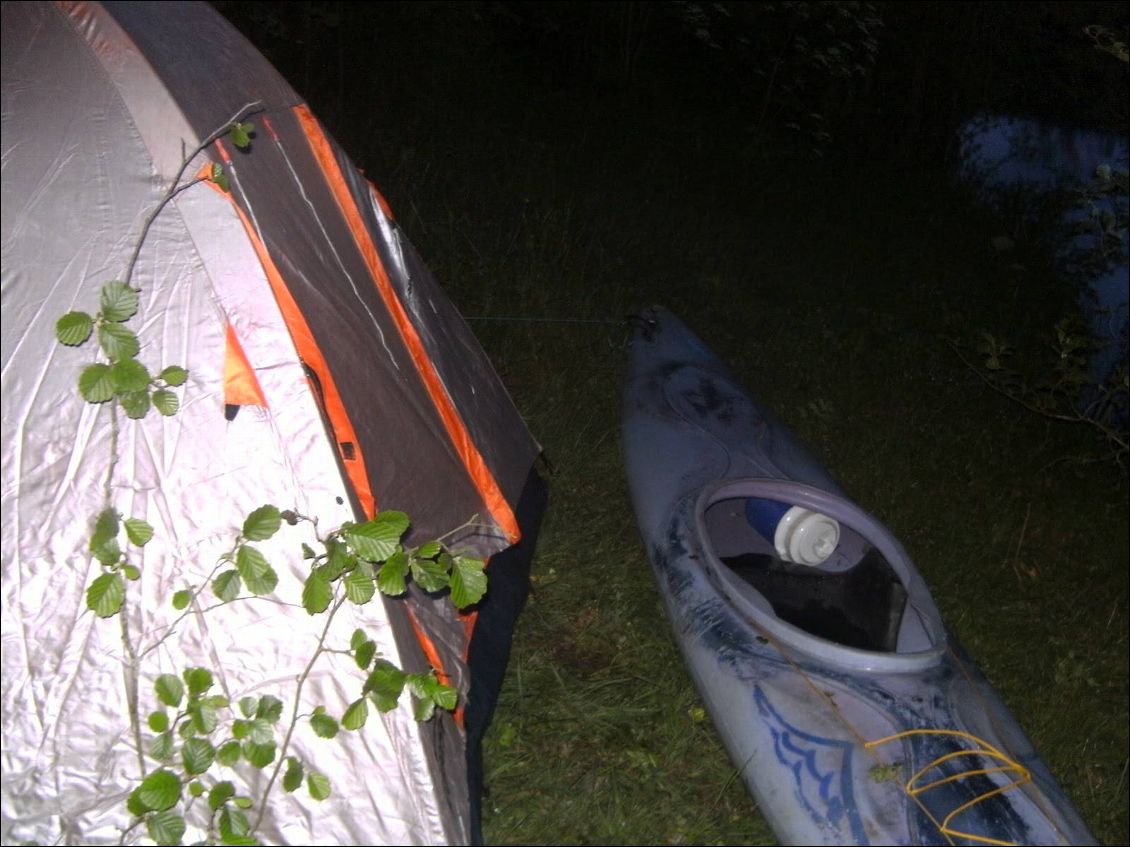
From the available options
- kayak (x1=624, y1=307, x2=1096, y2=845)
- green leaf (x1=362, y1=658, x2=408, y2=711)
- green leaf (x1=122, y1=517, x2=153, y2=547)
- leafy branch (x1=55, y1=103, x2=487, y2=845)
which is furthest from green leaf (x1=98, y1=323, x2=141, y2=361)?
kayak (x1=624, y1=307, x2=1096, y2=845)

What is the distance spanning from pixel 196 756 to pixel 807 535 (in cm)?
196

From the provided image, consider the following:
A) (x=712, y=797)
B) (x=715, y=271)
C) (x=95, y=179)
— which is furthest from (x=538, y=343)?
(x=95, y=179)

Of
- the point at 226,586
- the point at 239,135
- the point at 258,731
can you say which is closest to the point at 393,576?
the point at 226,586

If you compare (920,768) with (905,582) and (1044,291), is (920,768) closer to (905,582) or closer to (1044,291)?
(905,582)

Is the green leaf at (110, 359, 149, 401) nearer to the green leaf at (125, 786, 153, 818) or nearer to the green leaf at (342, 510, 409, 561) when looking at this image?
the green leaf at (342, 510, 409, 561)

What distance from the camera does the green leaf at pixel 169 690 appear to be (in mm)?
1884

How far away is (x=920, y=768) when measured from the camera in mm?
2342

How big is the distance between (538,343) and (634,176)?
2715mm

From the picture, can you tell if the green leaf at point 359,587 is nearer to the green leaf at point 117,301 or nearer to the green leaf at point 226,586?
the green leaf at point 226,586

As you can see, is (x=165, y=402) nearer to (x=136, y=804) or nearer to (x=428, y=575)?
(x=428, y=575)

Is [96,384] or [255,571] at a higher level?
[96,384]

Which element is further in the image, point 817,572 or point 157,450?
point 817,572

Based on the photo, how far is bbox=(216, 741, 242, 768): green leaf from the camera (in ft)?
6.12

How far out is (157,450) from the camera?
1938 millimetres
